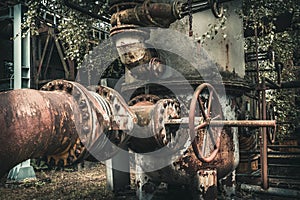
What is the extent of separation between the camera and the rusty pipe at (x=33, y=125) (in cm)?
140

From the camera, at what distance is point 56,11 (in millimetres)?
6211

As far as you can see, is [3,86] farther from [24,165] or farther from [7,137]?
[7,137]

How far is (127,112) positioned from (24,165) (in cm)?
528

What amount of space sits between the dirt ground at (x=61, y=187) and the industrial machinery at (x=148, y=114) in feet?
5.80

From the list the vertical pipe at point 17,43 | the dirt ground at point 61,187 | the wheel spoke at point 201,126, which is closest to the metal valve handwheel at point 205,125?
the wheel spoke at point 201,126

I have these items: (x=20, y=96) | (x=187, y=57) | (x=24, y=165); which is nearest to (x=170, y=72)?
(x=187, y=57)

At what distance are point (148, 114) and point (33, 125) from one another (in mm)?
1187

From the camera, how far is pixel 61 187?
6.06 metres

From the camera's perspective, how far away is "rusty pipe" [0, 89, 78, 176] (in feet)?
4.58

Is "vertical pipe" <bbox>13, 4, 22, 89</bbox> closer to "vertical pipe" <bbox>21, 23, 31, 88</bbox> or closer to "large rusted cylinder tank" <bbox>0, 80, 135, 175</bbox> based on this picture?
"vertical pipe" <bbox>21, 23, 31, 88</bbox>

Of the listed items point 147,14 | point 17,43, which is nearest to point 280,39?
point 147,14

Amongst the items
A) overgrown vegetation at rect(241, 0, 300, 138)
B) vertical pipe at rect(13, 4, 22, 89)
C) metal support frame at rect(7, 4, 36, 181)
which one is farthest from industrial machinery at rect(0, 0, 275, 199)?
vertical pipe at rect(13, 4, 22, 89)

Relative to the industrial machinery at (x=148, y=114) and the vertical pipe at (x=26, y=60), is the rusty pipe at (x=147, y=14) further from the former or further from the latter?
the vertical pipe at (x=26, y=60)

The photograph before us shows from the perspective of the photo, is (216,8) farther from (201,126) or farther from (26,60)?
(26,60)
